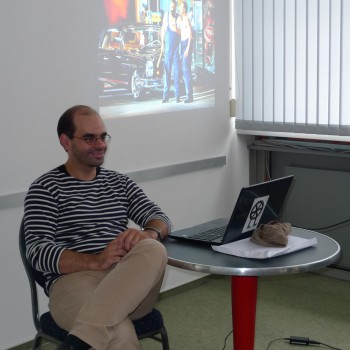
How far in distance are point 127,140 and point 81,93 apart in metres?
0.44

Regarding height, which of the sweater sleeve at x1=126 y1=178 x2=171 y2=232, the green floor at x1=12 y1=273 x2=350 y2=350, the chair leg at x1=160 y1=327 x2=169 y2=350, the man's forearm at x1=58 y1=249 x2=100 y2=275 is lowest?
the green floor at x1=12 y1=273 x2=350 y2=350

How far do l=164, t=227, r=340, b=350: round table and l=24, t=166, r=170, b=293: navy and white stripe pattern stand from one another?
0.95ft

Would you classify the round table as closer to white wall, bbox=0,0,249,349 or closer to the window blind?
white wall, bbox=0,0,249,349

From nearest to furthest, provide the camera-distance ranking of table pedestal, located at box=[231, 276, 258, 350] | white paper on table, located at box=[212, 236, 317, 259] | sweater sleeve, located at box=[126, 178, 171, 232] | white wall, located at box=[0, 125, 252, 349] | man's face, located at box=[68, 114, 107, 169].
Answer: white paper on table, located at box=[212, 236, 317, 259]
table pedestal, located at box=[231, 276, 258, 350]
man's face, located at box=[68, 114, 107, 169]
sweater sleeve, located at box=[126, 178, 171, 232]
white wall, located at box=[0, 125, 252, 349]

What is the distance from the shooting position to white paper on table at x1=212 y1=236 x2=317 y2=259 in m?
2.43

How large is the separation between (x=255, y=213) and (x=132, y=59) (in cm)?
177

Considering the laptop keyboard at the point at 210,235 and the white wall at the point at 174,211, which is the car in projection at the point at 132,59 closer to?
the white wall at the point at 174,211

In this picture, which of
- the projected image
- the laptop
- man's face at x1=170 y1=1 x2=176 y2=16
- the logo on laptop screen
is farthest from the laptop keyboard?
man's face at x1=170 y1=1 x2=176 y2=16

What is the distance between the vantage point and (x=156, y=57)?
166 inches

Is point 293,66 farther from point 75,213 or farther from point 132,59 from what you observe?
point 75,213

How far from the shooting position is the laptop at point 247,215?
2494 millimetres

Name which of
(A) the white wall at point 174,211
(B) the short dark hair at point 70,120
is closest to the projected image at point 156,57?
(A) the white wall at point 174,211

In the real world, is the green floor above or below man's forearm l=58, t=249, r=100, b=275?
below

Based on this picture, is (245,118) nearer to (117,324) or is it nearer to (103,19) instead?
(103,19)
